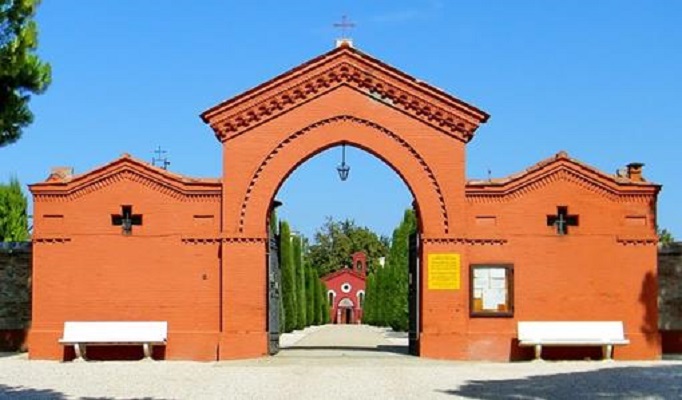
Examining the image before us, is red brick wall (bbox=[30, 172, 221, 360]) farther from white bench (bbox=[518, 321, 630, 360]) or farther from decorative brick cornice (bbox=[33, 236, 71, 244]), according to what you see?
white bench (bbox=[518, 321, 630, 360])

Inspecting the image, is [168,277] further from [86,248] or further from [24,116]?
[24,116]

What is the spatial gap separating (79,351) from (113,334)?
0.87 metres

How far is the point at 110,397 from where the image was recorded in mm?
A: 15109

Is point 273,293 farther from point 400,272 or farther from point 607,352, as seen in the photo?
point 400,272

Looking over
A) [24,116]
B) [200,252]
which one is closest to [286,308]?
[200,252]

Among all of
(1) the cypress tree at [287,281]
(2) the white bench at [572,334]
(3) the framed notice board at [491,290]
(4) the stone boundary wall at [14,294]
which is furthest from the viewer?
(1) the cypress tree at [287,281]

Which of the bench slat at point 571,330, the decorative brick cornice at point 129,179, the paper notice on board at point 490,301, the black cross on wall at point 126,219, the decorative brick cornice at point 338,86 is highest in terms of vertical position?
the decorative brick cornice at point 338,86

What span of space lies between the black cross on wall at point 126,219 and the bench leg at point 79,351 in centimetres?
287

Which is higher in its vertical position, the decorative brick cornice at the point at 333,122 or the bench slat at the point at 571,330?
the decorative brick cornice at the point at 333,122

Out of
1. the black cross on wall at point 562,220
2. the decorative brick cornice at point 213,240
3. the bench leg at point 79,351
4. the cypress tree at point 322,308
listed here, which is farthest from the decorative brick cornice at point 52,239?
the cypress tree at point 322,308

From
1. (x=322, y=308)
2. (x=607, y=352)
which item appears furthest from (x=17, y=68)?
(x=322, y=308)

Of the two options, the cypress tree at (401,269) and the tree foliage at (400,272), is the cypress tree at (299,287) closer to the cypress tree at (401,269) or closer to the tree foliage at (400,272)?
the tree foliage at (400,272)

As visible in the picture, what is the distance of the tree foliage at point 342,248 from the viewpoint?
107 m

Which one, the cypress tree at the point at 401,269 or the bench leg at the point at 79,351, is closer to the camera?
the bench leg at the point at 79,351
